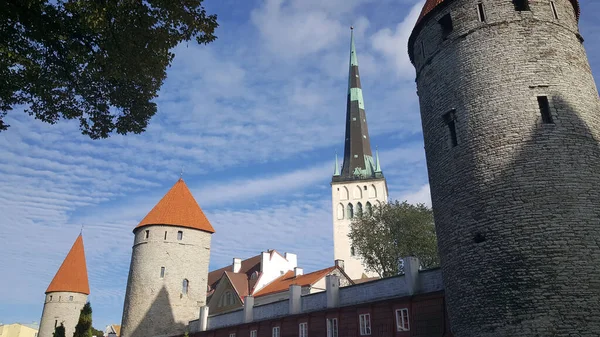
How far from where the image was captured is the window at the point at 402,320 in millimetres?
16031

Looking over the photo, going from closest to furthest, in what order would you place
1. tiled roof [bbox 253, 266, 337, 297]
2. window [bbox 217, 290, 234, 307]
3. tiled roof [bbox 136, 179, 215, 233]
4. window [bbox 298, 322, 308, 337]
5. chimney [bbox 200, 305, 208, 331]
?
window [bbox 298, 322, 308, 337] → chimney [bbox 200, 305, 208, 331] → tiled roof [bbox 253, 266, 337, 297] → tiled roof [bbox 136, 179, 215, 233] → window [bbox 217, 290, 234, 307]

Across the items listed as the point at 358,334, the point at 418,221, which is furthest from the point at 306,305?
the point at 418,221

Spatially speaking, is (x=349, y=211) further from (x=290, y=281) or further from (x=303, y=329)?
(x=303, y=329)

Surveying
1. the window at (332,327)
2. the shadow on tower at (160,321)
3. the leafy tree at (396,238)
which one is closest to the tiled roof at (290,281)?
the leafy tree at (396,238)

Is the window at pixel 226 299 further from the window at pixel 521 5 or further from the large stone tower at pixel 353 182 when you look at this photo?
the window at pixel 521 5

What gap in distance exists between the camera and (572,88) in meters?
11.5

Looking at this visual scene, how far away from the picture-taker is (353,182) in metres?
57.3

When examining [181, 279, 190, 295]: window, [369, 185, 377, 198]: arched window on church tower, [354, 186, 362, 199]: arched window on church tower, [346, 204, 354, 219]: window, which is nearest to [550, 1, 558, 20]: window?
[181, 279, 190, 295]: window

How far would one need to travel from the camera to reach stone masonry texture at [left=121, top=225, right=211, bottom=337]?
2939 centimetres

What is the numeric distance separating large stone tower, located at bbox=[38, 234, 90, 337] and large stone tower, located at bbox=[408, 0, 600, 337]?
40.4 m

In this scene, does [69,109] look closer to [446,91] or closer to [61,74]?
[61,74]

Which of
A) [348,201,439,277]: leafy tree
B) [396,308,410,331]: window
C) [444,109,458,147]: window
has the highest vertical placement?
[348,201,439,277]: leafy tree

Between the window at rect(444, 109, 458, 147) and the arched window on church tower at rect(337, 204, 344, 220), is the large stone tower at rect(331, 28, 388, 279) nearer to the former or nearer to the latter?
the arched window on church tower at rect(337, 204, 344, 220)

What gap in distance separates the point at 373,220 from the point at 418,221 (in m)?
3.17
